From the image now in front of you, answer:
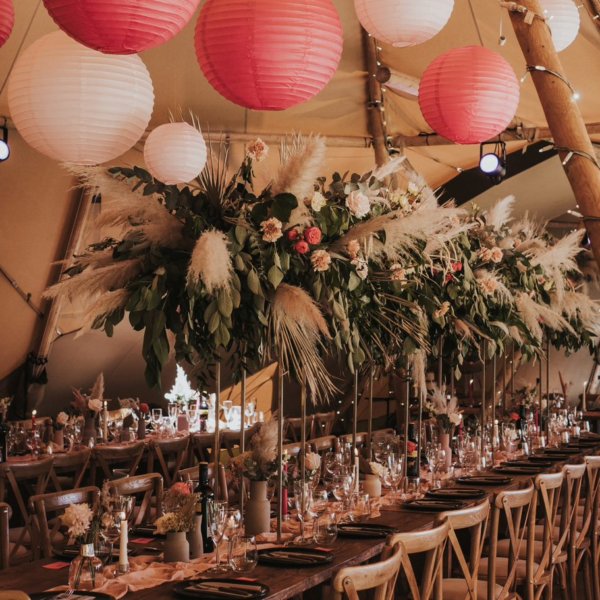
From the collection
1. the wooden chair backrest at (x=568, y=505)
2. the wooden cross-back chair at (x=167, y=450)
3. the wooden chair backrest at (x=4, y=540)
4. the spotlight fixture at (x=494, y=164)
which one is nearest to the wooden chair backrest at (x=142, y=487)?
the wooden chair backrest at (x=4, y=540)

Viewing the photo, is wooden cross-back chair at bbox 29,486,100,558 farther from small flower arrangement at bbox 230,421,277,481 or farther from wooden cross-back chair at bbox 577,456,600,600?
wooden cross-back chair at bbox 577,456,600,600

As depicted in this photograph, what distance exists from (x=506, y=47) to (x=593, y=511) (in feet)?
14.1

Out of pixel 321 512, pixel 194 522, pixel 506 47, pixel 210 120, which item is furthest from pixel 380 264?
pixel 210 120

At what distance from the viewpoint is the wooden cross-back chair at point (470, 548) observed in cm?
328

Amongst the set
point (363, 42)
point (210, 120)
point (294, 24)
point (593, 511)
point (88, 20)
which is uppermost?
point (363, 42)

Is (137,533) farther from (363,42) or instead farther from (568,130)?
(363,42)

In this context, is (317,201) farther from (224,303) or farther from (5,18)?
(5,18)

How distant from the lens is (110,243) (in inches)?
→ 138

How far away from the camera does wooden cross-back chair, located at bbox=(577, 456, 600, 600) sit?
4.85m

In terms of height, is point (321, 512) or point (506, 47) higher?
point (506, 47)

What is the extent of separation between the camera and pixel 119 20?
2445mm

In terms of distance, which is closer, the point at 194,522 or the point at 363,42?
the point at 194,522

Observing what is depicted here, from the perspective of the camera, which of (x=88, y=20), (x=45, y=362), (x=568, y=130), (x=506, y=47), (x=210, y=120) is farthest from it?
(x=45, y=362)

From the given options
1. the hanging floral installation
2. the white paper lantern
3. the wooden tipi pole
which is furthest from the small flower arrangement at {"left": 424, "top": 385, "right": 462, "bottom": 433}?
the wooden tipi pole
